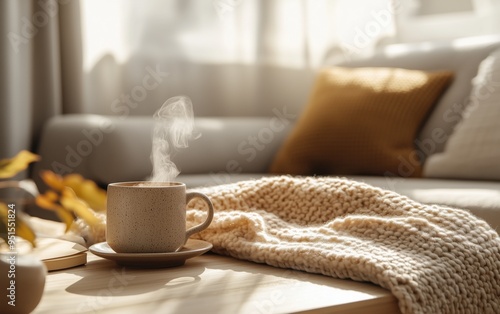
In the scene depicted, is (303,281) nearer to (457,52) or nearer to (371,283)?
(371,283)

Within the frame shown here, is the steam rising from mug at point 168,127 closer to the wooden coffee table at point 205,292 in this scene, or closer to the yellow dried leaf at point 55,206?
the wooden coffee table at point 205,292

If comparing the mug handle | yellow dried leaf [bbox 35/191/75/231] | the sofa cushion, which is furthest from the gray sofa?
yellow dried leaf [bbox 35/191/75/231]

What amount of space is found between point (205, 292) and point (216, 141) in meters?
1.52

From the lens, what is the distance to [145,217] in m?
0.88

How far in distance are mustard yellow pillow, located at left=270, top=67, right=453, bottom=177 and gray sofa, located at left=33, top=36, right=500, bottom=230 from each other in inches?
2.4

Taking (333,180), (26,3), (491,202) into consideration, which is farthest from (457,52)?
(26,3)

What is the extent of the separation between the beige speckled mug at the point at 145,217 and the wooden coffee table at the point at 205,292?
0.03m

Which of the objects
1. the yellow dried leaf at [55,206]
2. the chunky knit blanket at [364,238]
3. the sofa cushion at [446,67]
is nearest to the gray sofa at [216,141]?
the sofa cushion at [446,67]

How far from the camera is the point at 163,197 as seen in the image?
0.87m

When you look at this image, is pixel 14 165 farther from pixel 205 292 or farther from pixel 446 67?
pixel 446 67

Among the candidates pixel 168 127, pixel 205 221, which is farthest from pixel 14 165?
pixel 168 127

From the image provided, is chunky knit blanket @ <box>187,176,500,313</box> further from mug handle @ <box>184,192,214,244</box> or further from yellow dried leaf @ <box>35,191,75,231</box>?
yellow dried leaf @ <box>35,191,75,231</box>

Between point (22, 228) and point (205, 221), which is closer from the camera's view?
point (22, 228)

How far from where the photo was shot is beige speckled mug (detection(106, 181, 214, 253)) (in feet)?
2.86
